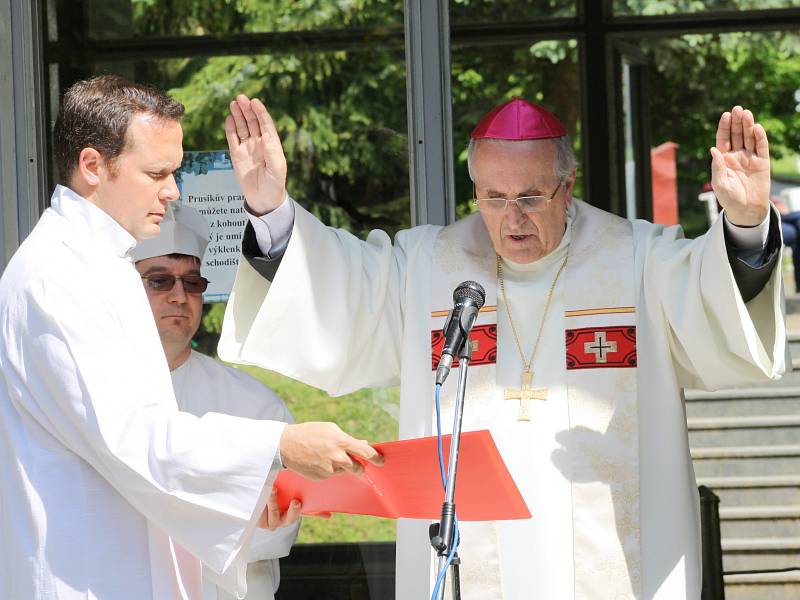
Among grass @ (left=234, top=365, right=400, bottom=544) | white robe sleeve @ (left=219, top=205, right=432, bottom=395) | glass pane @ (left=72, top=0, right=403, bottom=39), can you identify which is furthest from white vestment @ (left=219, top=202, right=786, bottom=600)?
glass pane @ (left=72, top=0, right=403, bottom=39)

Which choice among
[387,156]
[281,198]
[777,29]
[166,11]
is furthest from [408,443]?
[777,29]

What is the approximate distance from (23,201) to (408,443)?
257 centimetres

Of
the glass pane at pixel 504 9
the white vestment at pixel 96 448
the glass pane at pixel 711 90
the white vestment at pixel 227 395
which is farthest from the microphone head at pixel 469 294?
the glass pane at pixel 711 90

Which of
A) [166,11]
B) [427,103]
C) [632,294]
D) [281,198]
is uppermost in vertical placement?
[166,11]

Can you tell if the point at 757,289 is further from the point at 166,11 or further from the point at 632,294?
the point at 166,11

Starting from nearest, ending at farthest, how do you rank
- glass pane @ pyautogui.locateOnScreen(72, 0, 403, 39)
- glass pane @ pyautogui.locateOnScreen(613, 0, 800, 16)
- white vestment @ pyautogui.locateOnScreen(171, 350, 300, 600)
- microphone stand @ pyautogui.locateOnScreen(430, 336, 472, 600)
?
1. microphone stand @ pyautogui.locateOnScreen(430, 336, 472, 600)
2. white vestment @ pyautogui.locateOnScreen(171, 350, 300, 600)
3. glass pane @ pyautogui.locateOnScreen(72, 0, 403, 39)
4. glass pane @ pyautogui.locateOnScreen(613, 0, 800, 16)

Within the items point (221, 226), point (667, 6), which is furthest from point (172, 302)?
point (667, 6)

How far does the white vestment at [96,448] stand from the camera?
2.75 metres

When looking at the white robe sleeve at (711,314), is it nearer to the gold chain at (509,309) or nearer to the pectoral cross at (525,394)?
the gold chain at (509,309)

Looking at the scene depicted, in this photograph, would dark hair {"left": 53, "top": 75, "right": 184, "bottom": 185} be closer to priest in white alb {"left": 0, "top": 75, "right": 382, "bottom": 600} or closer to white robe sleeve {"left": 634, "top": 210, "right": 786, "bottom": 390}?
priest in white alb {"left": 0, "top": 75, "right": 382, "bottom": 600}

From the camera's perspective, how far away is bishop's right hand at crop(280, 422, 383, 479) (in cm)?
283

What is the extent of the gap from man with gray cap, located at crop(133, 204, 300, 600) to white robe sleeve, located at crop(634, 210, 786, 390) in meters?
1.31

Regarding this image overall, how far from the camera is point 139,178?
2.97 m

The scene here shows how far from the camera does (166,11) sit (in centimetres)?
672
